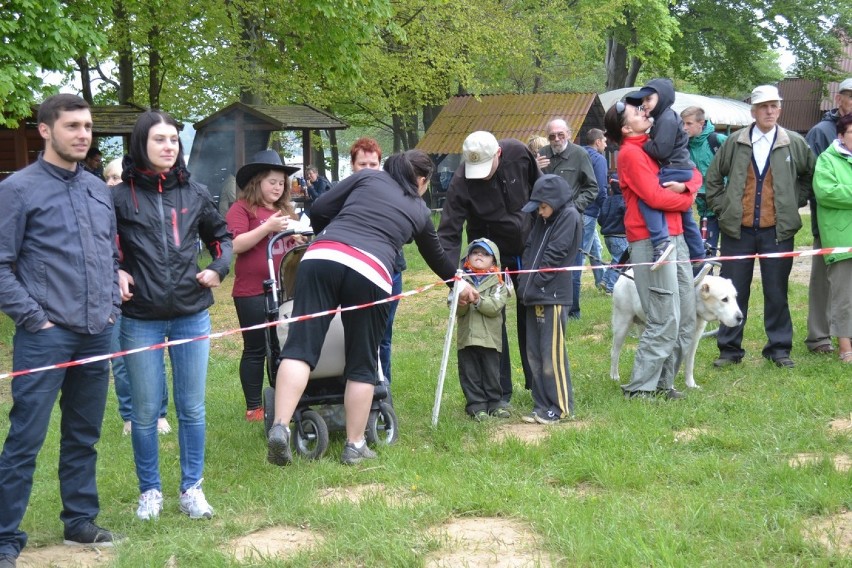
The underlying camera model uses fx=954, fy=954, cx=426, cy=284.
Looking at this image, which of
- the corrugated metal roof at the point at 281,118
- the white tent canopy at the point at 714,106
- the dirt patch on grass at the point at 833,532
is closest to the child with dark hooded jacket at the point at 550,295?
the dirt patch on grass at the point at 833,532

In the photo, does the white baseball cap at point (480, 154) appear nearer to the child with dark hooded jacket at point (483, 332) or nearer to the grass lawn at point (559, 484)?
the child with dark hooded jacket at point (483, 332)

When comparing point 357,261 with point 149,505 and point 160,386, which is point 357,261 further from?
point 149,505

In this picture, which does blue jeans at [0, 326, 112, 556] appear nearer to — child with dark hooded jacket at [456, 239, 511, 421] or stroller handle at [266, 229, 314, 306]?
stroller handle at [266, 229, 314, 306]

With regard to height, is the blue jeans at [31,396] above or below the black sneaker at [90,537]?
above

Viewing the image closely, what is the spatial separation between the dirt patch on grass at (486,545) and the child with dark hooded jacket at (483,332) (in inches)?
83.3

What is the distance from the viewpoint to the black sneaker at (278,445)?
534 cm

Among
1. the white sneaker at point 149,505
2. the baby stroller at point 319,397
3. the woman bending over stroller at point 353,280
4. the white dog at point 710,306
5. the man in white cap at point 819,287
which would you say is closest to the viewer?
the white sneaker at point 149,505

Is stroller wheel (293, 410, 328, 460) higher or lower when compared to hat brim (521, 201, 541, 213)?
lower

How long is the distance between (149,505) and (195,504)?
0.78ft

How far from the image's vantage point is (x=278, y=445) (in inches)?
210

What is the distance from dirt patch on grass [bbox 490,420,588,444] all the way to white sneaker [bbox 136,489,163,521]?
215cm

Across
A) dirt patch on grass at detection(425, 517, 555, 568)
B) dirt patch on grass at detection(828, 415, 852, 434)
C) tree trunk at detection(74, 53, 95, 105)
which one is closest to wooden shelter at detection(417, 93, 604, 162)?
tree trunk at detection(74, 53, 95, 105)

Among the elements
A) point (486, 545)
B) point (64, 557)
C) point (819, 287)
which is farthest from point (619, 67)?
point (64, 557)

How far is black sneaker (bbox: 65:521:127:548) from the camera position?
4629 millimetres
